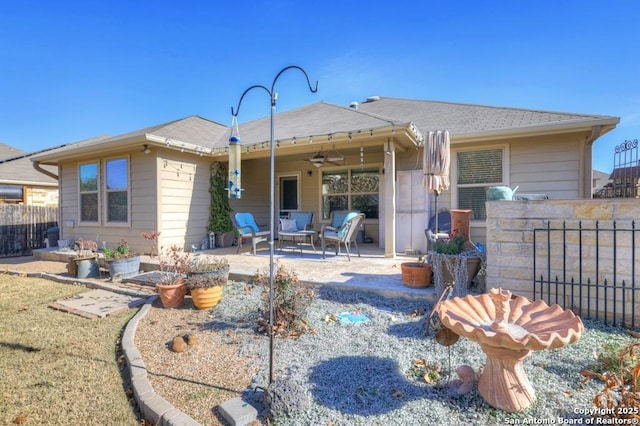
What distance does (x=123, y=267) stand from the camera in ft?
18.1

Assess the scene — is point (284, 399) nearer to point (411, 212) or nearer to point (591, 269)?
point (591, 269)

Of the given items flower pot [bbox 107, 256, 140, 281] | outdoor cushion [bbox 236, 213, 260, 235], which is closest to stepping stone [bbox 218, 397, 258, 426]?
flower pot [bbox 107, 256, 140, 281]

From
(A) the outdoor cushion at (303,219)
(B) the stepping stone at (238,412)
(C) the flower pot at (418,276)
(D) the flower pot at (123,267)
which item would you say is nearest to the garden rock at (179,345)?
(B) the stepping stone at (238,412)

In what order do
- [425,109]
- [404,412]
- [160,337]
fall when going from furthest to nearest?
[425,109] → [160,337] → [404,412]

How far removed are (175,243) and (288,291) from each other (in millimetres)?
5180

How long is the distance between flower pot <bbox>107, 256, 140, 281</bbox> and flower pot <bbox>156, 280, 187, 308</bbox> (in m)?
2.18

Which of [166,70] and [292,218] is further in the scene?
[166,70]

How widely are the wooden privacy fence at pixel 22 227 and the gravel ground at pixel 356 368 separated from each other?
9315 millimetres

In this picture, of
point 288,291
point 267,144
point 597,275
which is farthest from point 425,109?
point 288,291

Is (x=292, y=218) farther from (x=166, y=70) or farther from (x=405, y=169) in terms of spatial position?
(x=166, y=70)

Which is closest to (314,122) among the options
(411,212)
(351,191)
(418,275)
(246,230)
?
(351,191)

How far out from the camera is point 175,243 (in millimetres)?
7215

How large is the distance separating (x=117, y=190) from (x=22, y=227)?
481 centimetres

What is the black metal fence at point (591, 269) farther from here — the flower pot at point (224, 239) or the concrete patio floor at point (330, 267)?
the flower pot at point (224, 239)
